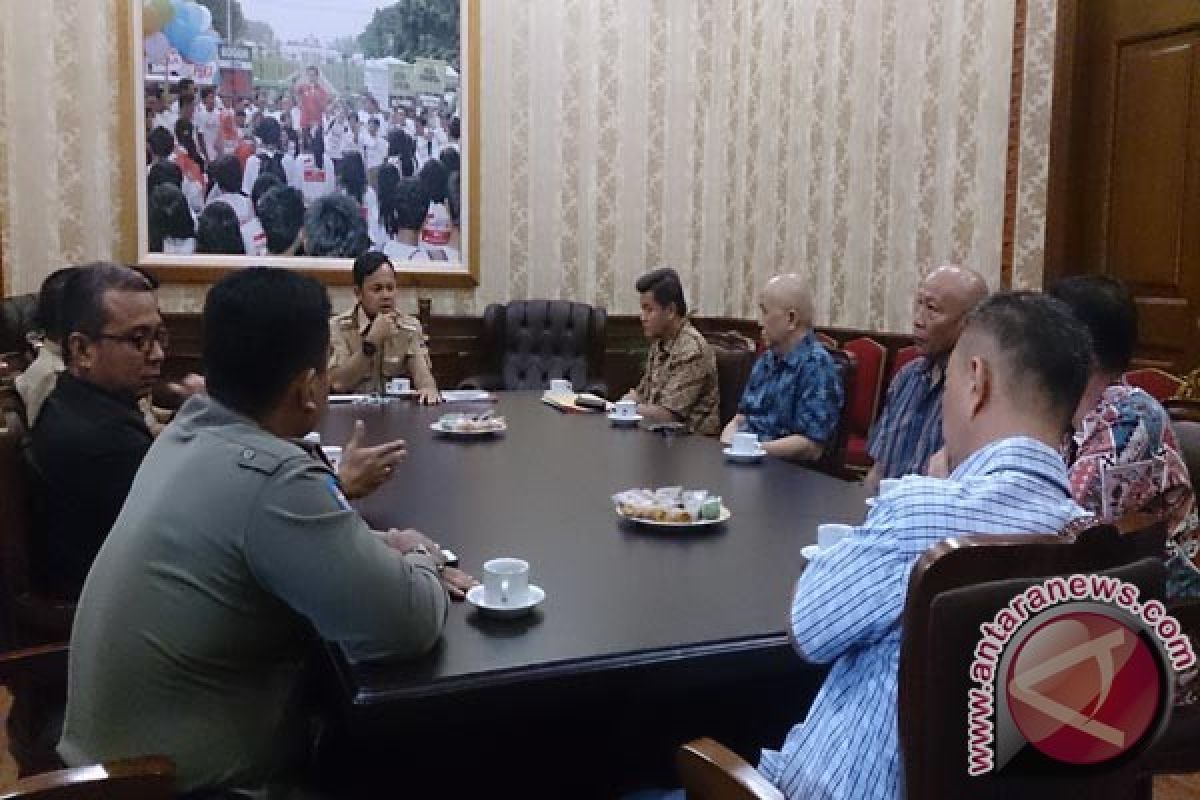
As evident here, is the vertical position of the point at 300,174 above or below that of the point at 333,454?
above

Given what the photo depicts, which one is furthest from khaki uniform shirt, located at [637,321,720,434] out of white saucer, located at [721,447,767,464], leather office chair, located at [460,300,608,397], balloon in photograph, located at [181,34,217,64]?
balloon in photograph, located at [181,34,217,64]

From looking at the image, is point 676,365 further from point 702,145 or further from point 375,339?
point 702,145

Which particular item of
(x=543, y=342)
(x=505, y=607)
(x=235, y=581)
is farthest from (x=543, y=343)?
(x=235, y=581)

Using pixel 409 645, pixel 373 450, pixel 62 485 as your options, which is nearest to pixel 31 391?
pixel 62 485

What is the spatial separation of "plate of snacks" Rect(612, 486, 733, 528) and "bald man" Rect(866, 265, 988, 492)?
959 mm

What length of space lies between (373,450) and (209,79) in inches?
150

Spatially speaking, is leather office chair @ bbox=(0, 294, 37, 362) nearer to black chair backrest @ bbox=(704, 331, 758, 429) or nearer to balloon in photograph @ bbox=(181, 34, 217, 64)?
balloon in photograph @ bbox=(181, 34, 217, 64)

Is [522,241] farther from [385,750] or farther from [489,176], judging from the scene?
[385,750]

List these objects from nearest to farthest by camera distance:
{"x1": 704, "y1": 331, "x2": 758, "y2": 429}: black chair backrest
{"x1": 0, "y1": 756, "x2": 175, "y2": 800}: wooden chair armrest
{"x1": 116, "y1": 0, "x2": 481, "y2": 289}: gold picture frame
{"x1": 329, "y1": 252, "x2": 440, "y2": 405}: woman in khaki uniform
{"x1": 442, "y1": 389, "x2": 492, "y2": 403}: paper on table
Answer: {"x1": 0, "y1": 756, "x2": 175, "y2": 800}: wooden chair armrest
{"x1": 704, "y1": 331, "x2": 758, "y2": 429}: black chair backrest
{"x1": 442, "y1": 389, "x2": 492, "y2": 403}: paper on table
{"x1": 329, "y1": 252, "x2": 440, "y2": 405}: woman in khaki uniform
{"x1": 116, "y1": 0, "x2": 481, "y2": 289}: gold picture frame

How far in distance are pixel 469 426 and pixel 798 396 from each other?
3.70 ft

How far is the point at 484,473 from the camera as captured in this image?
8.73 ft

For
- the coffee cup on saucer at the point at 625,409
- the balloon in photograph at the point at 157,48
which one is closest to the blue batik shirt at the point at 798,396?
the coffee cup on saucer at the point at 625,409

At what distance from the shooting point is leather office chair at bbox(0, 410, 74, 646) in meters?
2.00

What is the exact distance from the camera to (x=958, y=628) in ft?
3.42
